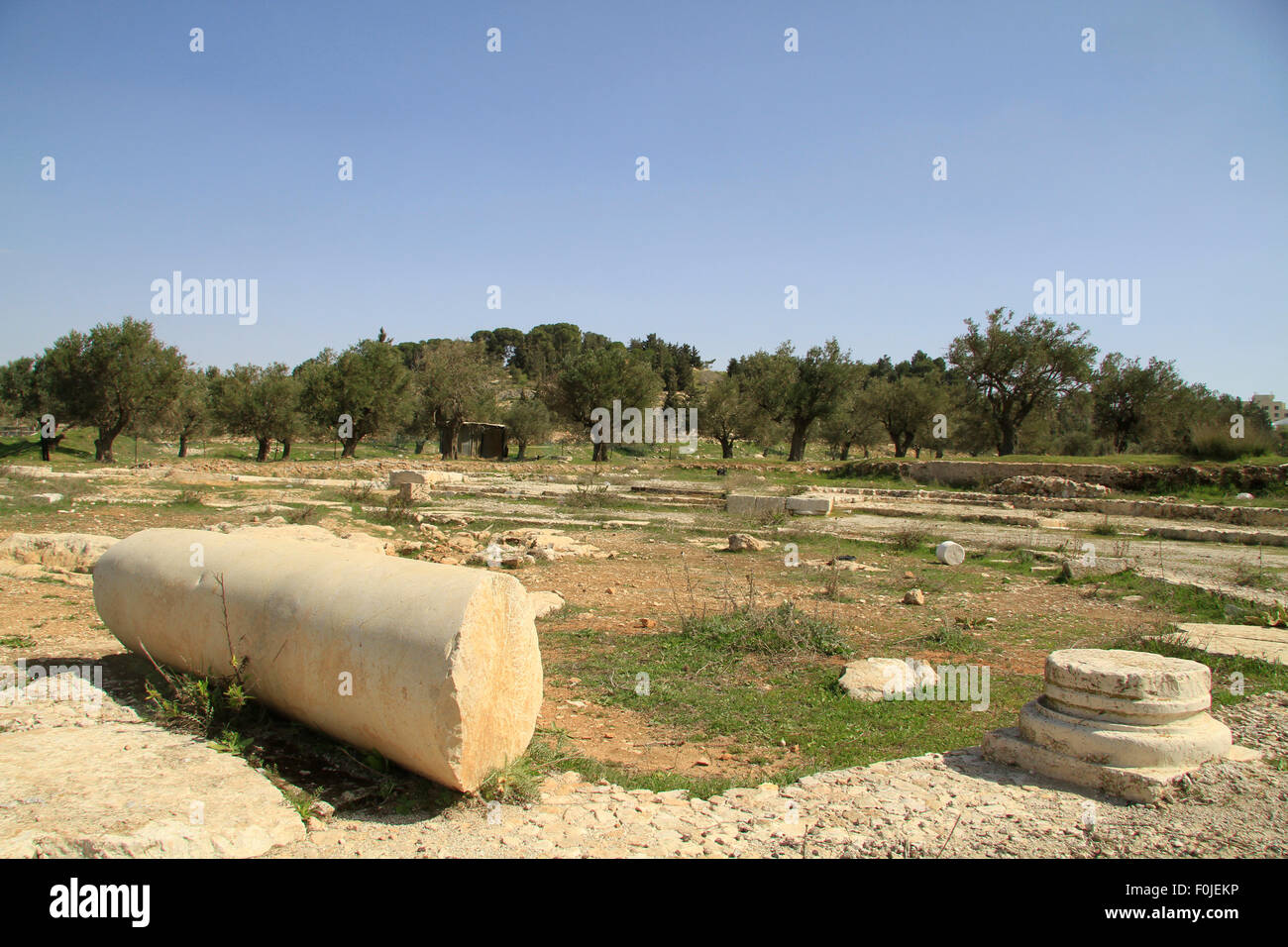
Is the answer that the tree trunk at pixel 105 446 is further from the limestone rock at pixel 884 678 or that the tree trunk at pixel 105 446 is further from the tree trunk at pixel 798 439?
the limestone rock at pixel 884 678

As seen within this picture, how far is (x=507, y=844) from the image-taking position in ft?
10.3

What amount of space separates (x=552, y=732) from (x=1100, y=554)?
37.5ft

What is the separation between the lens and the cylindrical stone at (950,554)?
12258mm

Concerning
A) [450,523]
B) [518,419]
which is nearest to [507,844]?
[450,523]

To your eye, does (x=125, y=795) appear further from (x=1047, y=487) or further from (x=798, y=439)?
(x=798, y=439)

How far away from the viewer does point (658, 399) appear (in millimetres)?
45438

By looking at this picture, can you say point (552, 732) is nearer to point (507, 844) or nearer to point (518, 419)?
point (507, 844)

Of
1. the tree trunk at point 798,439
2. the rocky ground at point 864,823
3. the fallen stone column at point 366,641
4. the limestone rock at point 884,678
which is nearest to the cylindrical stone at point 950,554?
the limestone rock at point 884,678

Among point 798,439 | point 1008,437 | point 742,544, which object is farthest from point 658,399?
point 742,544

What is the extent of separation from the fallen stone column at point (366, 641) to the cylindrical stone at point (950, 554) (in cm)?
986

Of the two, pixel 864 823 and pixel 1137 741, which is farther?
pixel 1137 741

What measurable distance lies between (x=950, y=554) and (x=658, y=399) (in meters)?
33.9

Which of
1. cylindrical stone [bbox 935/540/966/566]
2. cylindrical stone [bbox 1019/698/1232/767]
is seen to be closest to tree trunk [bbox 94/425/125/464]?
cylindrical stone [bbox 935/540/966/566]
